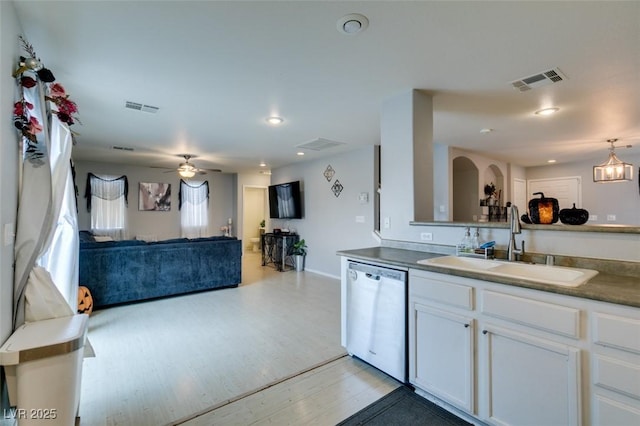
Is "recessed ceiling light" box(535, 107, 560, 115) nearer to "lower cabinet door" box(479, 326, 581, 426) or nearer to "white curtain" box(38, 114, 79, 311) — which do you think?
"lower cabinet door" box(479, 326, 581, 426)

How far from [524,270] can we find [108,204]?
8085mm

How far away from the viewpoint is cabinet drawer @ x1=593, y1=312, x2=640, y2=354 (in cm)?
121

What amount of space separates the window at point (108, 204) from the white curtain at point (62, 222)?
5.49 m

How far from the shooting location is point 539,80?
2.53 metres

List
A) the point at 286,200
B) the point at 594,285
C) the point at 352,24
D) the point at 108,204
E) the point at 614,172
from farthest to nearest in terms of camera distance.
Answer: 1. the point at 286,200
2. the point at 108,204
3. the point at 614,172
4. the point at 352,24
5. the point at 594,285

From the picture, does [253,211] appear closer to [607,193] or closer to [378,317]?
[378,317]

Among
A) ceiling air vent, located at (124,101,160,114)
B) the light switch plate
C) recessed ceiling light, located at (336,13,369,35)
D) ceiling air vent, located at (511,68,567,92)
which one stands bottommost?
the light switch plate

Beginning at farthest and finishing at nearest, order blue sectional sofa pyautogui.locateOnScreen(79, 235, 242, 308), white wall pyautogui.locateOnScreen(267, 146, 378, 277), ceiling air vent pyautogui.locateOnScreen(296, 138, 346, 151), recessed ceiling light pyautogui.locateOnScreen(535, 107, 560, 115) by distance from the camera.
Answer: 1. white wall pyautogui.locateOnScreen(267, 146, 378, 277)
2. ceiling air vent pyautogui.locateOnScreen(296, 138, 346, 151)
3. blue sectional sofa pyautogui.locateOnScreen(79, 235, 242, 308)
4. recessed ceiling light pyautogui.locateOnScreen(535, 107, 560, 115)

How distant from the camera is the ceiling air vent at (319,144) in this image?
4775 mm

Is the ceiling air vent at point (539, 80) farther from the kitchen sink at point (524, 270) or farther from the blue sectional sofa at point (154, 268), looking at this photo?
the blue sectional sofa at point (154, 268)

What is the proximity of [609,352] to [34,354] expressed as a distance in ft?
8.63

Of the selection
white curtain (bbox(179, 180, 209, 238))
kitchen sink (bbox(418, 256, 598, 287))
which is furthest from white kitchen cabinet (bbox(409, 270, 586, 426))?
white curtain (bbox(179, 180, 209, 238))

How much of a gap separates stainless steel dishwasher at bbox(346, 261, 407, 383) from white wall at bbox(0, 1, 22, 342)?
217 centimetres

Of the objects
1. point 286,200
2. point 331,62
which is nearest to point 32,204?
point 331,62
